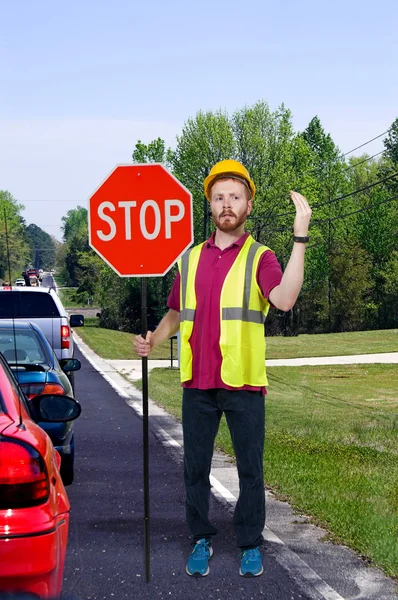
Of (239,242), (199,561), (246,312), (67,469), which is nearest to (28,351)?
(67,469)

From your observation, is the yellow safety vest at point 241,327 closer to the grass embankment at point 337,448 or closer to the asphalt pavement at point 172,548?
the asphalt pavement at point 172,548

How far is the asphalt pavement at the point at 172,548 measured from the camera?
18.4 feet

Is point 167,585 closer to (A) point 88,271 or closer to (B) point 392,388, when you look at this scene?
(B) point 392,388

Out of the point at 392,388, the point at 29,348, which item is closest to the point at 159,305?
the point at 392,388

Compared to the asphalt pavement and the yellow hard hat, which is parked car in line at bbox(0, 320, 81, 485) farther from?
the yellow hard hat

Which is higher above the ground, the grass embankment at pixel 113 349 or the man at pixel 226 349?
the man at pixel 226 349

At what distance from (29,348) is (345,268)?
244 feet

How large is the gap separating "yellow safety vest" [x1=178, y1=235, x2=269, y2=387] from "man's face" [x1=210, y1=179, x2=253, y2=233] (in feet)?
0.62

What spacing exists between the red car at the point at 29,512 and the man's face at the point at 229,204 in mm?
2424

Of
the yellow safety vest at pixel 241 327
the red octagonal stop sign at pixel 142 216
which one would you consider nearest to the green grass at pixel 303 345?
the red octagonal stop sign at pixel 142 216

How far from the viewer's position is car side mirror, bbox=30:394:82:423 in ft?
13.7

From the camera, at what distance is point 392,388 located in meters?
26.8

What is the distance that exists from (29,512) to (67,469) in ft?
19.9

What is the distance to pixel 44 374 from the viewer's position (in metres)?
8.14
